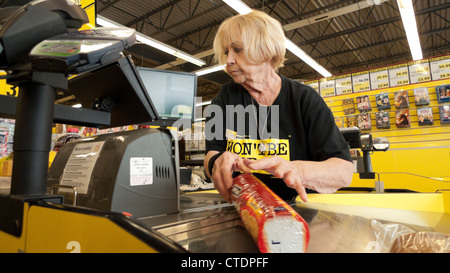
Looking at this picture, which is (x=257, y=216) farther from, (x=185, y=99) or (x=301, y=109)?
(x=185, y=99)

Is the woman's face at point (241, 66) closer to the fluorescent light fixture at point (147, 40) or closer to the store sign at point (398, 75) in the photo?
the fluorescent light fixture at point (147, 40)

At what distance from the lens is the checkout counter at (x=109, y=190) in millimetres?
466

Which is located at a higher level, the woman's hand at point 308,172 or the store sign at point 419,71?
the store sign at point 419,71

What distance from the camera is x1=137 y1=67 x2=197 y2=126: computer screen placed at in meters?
1.83

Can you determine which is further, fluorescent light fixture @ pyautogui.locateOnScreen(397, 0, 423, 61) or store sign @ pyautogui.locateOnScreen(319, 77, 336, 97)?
store sign @ pyautogui.locateOnScreen(319, 77, 336, 97)

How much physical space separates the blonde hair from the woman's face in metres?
0.02

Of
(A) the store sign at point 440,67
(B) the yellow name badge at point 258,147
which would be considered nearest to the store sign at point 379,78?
(A) the store sign at point 440,67

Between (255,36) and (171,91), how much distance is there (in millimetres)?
972

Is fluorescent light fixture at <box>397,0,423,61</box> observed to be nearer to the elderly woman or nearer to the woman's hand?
the elderly woman

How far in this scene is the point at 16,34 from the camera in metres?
0.51

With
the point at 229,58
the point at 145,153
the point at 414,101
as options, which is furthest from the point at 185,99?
the point at 414,101

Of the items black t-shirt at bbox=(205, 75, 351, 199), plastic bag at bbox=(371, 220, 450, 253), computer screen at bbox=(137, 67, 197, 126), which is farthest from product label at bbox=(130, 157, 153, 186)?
computer screen at bbox=(137, 67, 197, 126)

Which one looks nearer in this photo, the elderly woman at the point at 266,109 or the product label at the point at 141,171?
the product label at the point at 141,171

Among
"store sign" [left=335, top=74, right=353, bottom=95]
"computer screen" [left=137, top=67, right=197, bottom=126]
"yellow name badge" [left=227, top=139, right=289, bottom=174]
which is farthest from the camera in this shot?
"store sign" [left=335, top=74, right=353, bottom=95]
